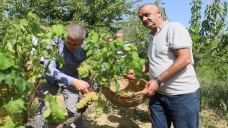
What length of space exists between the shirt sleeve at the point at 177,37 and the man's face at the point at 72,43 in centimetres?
82

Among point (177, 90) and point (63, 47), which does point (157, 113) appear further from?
point (63, 47)

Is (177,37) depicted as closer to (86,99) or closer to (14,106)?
(86,99)

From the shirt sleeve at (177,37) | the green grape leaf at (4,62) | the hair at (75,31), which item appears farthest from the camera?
the hair at (75,31)

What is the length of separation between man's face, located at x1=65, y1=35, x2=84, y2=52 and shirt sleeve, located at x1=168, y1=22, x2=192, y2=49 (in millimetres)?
824

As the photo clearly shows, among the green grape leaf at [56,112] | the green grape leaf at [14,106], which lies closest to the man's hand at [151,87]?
the green grape leaf at [56,112]

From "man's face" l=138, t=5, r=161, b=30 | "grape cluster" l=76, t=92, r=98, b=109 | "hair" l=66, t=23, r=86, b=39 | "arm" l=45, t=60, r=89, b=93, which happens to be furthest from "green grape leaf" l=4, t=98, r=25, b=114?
"man's face" l=138, t=5, r=161, b=30

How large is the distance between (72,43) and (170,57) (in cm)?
91

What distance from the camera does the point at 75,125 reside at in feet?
11.6

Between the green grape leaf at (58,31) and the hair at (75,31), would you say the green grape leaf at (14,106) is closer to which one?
the green grape leaf at (58,31)

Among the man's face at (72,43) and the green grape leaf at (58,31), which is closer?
the green grape leaf at (58,31)

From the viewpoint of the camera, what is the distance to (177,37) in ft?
7.54

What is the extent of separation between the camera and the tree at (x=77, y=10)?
55.6 feet

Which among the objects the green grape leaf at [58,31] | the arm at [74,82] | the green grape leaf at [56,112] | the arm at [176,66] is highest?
the green grape leaf at [58,31]

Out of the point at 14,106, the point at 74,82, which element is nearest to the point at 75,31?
the point at 74,82
